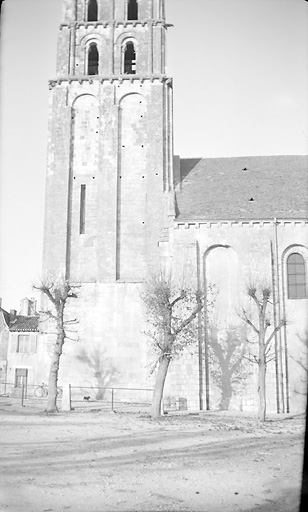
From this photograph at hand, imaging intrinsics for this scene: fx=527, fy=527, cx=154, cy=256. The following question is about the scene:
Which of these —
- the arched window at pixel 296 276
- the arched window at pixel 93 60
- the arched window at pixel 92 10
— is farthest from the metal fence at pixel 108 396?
the arched window at pixel 92 10

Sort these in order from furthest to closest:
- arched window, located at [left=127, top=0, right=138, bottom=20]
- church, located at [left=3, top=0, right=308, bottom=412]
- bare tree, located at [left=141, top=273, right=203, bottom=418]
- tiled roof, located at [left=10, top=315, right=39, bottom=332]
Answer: tiled roof, located at [left=10, top=315, right=39, bottom=332] < arched window, located at [left=127, top=0, right=138, bottom=20] < church, located at [left=3, top=0, right=308, bottom=412] < bare tree, located at [left=141, top=273, right=203, bottom=418]

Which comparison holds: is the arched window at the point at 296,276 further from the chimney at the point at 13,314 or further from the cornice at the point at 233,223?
the chimney at the point at 13,314

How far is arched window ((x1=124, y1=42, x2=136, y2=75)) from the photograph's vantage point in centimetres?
3328

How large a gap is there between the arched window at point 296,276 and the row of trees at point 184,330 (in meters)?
2.01

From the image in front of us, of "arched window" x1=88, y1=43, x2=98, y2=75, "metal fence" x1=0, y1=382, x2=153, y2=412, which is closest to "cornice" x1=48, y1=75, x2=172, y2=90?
"arched window" x1=88, y1=43, x2=98, y2=75

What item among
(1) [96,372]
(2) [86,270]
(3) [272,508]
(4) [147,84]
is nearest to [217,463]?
(3) [272,508]

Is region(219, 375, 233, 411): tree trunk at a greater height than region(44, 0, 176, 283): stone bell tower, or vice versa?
region(44, 0, 176, 283): stone bell tower

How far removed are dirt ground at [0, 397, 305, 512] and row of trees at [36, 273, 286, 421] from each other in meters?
3.86

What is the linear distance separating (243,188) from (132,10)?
14777mm

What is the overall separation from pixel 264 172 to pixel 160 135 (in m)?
6.81

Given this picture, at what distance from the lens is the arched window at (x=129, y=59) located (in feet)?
109

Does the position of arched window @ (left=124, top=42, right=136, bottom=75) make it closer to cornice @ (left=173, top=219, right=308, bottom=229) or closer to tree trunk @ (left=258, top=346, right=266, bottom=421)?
cornice @ (left=173, top=219, right=308, bottom=229)

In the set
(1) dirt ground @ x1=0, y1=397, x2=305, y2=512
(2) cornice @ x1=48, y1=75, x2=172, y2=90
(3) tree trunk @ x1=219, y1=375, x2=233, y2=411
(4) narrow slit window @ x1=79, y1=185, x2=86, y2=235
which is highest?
(2) cornice @ x1=48, y1=75, x2=172, y2=90

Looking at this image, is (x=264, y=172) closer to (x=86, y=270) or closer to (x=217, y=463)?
(x=86, y=270)
